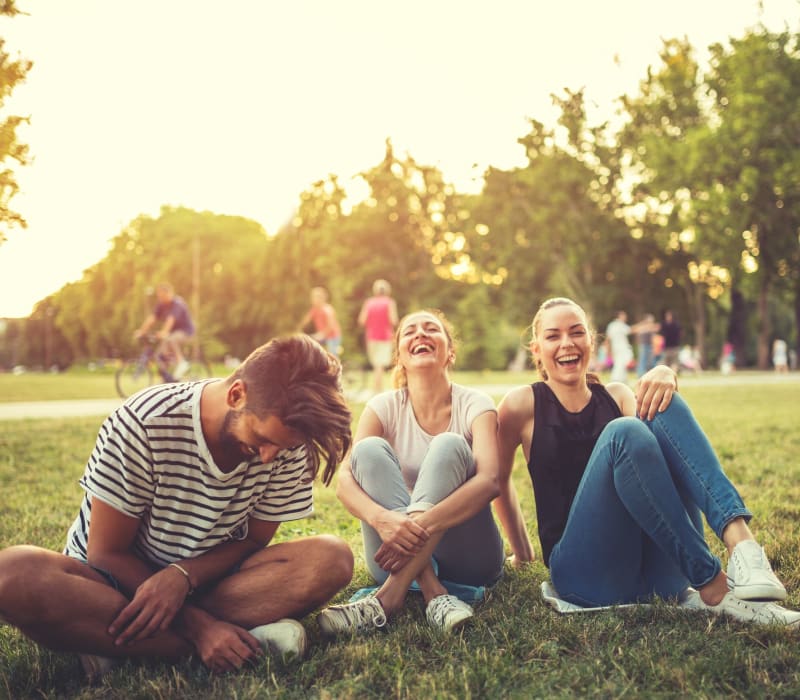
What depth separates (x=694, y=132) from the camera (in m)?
30.9

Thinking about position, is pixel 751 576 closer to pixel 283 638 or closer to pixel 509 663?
pixel 509 663

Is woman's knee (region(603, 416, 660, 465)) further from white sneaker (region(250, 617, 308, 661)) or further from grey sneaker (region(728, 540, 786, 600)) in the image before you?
white sneaker (region(250, 617, 308, 661))

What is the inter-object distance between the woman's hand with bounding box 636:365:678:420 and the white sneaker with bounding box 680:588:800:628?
0.77 m

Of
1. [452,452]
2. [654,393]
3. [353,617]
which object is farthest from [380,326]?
[353,617]

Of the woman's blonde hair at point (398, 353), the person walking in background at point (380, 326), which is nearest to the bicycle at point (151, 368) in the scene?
the person walking in background at point (380, 326)

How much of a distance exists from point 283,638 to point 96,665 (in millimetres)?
646

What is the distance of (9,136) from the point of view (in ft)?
21.9

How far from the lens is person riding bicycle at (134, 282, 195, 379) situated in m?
13.9

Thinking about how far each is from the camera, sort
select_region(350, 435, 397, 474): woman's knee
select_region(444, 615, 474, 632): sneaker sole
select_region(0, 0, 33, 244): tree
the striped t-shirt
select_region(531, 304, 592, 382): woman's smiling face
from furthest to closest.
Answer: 1. select_region(0, 0, 33, 244): tree
2. select_region(531, 304, 592, 382): woman's smiling face
3. select_region(350, 435, 397, 474): woman's knee
4. select_region(444, 615, 474, 632): sneaker sole
5. the striped t-shirt

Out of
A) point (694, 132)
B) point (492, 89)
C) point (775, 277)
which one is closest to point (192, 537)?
point (492, 89)

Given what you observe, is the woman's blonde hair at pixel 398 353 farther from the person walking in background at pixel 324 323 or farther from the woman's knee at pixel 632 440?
the person walking in background at pixel 324 323

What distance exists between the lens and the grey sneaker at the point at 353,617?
2.97 metres

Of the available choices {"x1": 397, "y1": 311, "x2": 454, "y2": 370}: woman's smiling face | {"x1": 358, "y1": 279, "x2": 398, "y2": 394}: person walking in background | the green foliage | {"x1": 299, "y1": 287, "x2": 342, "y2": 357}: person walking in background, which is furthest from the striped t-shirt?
{"x1": 358, "y1": 279, "x2": 398, "y2": 394}: person walking in background

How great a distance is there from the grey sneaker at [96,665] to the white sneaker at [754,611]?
2232 millimetres
